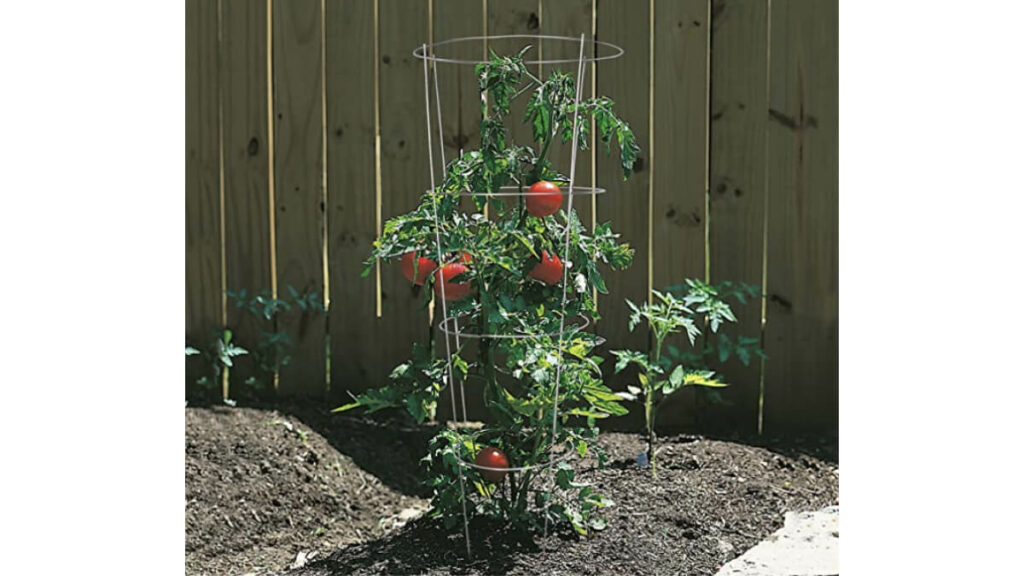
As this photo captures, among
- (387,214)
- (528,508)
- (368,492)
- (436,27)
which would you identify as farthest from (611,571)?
(436,27)

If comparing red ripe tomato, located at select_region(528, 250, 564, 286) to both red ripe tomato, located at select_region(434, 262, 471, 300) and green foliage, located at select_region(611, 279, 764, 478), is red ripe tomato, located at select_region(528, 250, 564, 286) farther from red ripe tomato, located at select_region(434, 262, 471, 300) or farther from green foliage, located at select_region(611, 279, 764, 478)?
green foliage, located at select_region(611, 279, 764, 478)

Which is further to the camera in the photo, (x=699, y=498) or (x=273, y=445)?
(x=273, y=445)

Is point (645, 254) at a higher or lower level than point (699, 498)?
higher

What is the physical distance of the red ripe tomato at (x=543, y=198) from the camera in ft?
10.6

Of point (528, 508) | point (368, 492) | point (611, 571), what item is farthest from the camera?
point (368, 492)

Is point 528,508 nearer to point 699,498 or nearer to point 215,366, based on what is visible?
point 699,498

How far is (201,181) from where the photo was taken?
191 inches

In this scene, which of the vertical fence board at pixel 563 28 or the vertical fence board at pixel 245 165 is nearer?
the vertical fence board at pixel 563 28

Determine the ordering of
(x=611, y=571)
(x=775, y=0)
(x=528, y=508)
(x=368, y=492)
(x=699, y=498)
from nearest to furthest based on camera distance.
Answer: (x=611, y=571) < (x=528, y=508) < (x=699, y=498) < (x=368, y=492) < (x=775, y=0)

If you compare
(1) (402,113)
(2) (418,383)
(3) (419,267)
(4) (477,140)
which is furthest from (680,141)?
(2) (418,383)

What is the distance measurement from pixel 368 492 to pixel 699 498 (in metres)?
1.21

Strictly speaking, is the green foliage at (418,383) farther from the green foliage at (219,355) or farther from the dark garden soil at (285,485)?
the green foliage at (219,355)

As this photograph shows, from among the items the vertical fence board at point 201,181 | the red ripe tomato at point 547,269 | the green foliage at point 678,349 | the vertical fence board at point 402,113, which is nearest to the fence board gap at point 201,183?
the vertical fence board at point 201,181

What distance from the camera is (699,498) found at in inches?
153
